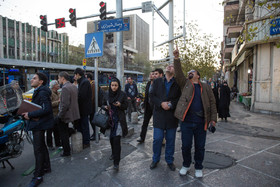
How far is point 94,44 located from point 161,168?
11.3ft

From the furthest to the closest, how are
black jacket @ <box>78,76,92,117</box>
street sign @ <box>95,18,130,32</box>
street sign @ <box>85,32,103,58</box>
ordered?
street sign @ <box>95,18,130,32</box> → street sign @ <box>85,32,103,58</box> → black jacket @ <box>78,76,92,117</box>

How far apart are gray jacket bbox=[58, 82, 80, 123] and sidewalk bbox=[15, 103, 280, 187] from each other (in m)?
0.90

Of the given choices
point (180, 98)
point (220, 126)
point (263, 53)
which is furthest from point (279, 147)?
point (263, 53)

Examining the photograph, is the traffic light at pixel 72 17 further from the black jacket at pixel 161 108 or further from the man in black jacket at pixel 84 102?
the black jacket at pixel 161 108

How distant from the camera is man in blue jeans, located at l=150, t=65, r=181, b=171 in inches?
150

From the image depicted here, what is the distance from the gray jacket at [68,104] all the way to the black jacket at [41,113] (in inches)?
30.1

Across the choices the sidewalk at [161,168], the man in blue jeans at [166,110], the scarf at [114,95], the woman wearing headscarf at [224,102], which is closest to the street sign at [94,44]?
the scarf at [114,95]

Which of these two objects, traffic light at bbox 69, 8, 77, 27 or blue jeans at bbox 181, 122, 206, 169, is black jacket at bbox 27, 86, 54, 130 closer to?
blue jeans at bbox 181, 122, 206, 169

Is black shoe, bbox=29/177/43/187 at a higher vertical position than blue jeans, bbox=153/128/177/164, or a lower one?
lower

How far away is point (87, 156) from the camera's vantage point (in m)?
4.73

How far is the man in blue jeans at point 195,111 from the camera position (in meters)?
3.48

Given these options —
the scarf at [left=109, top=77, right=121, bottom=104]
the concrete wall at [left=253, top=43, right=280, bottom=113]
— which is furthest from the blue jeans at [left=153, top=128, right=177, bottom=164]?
the concrete wall at [left=253, top=43, right=280, bottom=113]

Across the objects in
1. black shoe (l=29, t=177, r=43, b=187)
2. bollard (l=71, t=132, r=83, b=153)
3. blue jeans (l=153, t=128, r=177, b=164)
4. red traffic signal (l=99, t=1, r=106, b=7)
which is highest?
→ red traffic signal (l=99, t=1, r=106, b=7)

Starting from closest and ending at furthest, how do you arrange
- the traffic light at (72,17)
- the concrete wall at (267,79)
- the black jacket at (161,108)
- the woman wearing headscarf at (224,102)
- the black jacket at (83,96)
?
1. the black jacket at (161,108)
2. the black jacket at (83,96)
3. the woman wearing headscarf at (224,102)
4. the concrete wall at (267,79)
5. the traffic light at (72,17)
